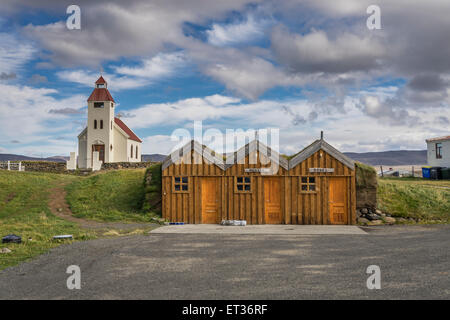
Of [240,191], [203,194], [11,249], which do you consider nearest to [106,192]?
[203,194]

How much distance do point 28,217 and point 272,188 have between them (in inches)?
482

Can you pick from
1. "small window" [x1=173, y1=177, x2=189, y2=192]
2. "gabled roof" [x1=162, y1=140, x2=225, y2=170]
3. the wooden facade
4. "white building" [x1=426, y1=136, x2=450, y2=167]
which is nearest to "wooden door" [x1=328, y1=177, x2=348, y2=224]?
the wooden facade

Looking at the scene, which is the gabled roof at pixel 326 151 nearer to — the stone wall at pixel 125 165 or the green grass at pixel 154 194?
the green grass at pixel 154 194

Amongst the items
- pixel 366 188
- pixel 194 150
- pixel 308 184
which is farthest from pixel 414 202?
pixel 194 150

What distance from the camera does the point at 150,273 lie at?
28.1ft

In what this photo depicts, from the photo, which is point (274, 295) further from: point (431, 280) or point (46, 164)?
point (46, 164)

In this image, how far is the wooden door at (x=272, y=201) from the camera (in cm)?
1800

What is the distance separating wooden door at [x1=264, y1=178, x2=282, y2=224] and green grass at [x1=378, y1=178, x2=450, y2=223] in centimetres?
570

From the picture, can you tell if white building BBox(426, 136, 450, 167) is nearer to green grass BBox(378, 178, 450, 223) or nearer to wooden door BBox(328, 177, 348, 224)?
green grass BBox(378, 178, 450, 223)

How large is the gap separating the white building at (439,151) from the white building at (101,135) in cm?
3510

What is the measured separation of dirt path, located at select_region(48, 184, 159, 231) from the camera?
16.5m

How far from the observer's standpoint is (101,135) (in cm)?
4156

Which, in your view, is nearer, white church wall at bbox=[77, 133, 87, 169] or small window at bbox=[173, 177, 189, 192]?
small window at bbox=[173, 177, 189, 192]
